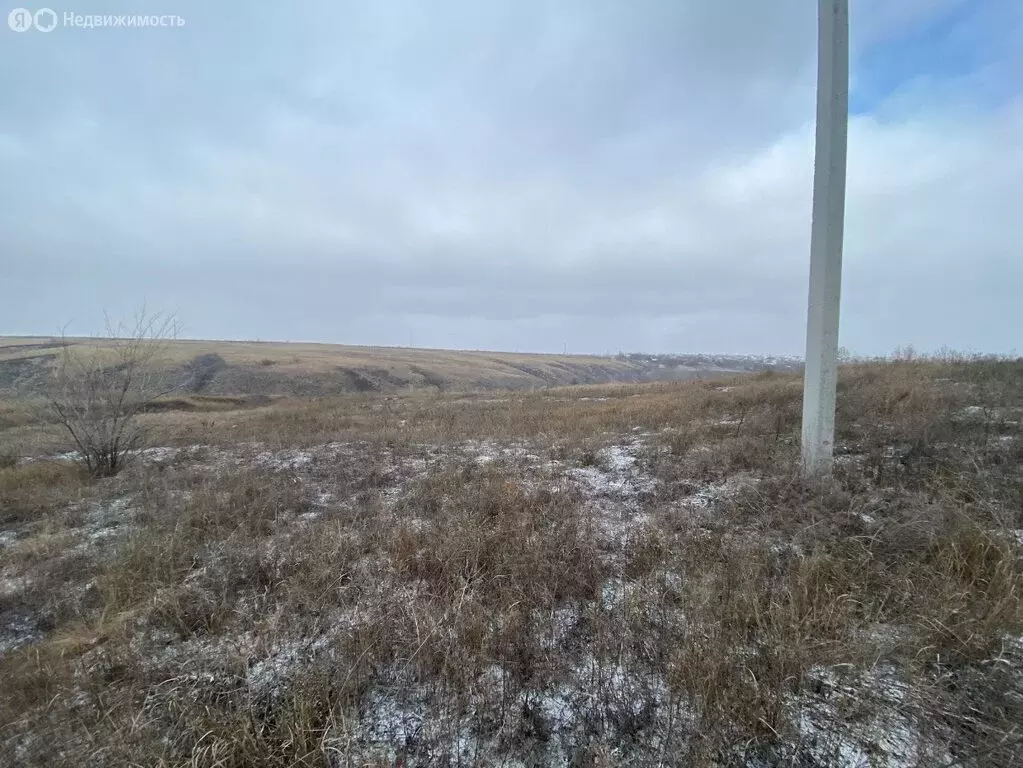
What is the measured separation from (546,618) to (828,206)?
5011 mm

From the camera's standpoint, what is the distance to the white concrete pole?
4594mm

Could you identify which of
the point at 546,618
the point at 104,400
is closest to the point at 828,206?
the point at 546,618

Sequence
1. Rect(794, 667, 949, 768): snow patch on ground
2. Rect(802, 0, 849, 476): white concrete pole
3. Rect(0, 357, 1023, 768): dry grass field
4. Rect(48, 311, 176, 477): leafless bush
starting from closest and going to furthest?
Rect(794, 667, 949, 768): snow patch on ground, Rect(0, 357, 1023, 768): dry grass field, Rect(802, 0, 849, 476): white concrete pole, Rect(48, 311, 176, 477): leafless bush

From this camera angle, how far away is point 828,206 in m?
4.64

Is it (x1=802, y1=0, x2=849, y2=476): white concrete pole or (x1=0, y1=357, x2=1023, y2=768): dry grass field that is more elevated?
(x1=802, y1=0, x2=849, y2=476): white concrete pole

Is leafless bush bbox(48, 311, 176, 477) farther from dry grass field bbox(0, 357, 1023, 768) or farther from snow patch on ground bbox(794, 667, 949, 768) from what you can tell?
snow patch on ground bbox(794, 667, 949, 768)

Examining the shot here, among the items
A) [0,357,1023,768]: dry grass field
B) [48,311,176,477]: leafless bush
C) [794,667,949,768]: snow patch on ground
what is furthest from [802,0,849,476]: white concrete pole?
[48,311,176,477]: leafless bush

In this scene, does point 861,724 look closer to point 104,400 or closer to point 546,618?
point 546,618

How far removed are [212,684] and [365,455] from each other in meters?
6.41

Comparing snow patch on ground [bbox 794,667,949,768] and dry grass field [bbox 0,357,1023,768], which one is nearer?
snow patch on ground [bbox 794,667,949,768]

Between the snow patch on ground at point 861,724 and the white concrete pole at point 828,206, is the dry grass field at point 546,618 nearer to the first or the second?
the snow patch on ground at point 861,724

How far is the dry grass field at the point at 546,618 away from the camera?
6.42 feet

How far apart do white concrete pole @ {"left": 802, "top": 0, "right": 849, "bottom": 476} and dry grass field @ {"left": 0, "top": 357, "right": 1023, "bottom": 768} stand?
3.32 ft

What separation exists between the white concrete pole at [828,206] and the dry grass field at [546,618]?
1.01m
